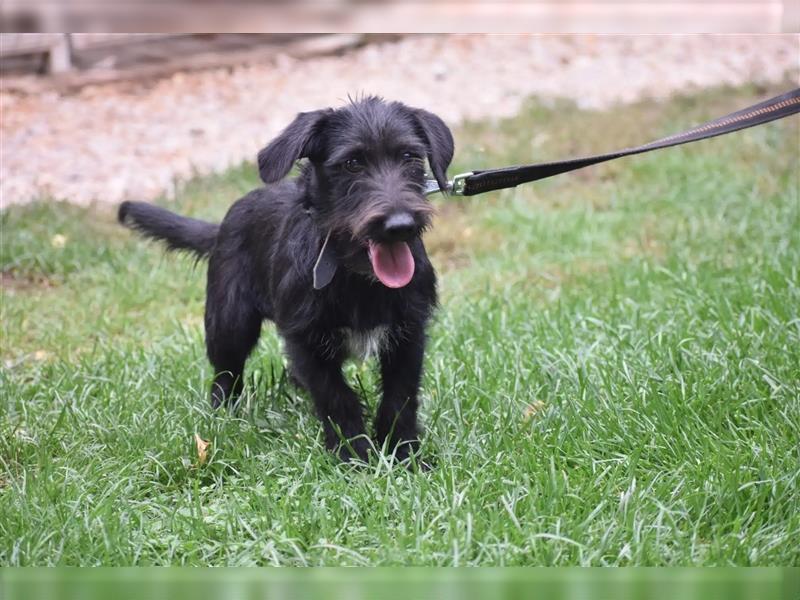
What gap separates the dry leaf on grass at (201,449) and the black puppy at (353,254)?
406 mm

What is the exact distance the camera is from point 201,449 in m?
3.42

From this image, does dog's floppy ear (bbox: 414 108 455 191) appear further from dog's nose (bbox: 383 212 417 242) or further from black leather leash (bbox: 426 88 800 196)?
dog's nose (bbox: 383 212 417 242)

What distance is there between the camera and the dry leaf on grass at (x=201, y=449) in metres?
3.40

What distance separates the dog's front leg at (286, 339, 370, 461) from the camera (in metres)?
3.39

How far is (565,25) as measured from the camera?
2.49m

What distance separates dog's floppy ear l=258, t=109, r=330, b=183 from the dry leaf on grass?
970 millimetres

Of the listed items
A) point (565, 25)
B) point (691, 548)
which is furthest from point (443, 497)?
point (565, 25)

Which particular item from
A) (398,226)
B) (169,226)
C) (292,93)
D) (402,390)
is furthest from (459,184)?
(292,93)

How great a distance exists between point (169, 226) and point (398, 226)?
168cm

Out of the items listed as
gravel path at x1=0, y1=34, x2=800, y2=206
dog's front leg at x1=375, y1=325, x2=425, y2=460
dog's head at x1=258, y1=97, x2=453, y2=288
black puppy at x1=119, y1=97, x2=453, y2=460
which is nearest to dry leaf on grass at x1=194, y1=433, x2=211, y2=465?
black puppy at x1=119, y1=97, x2=453, y2=460

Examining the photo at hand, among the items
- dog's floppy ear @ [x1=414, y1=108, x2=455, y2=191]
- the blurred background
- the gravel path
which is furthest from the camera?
the gravel path

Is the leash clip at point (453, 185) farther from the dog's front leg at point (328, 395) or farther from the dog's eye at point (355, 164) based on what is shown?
the dog's front leg at point (328, 395)

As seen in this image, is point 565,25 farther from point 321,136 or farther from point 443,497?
point 443,497

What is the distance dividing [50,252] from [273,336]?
1912 mm
